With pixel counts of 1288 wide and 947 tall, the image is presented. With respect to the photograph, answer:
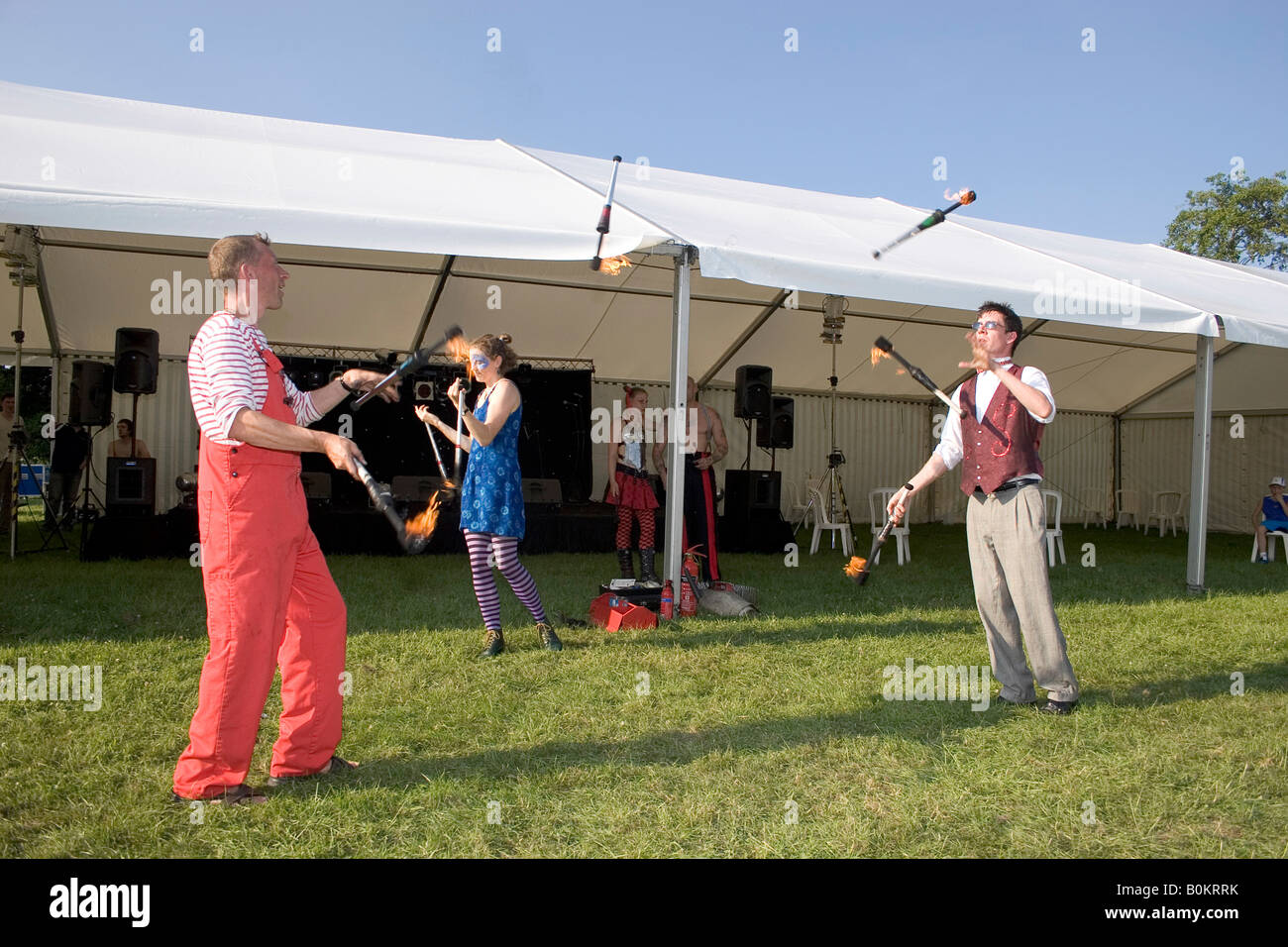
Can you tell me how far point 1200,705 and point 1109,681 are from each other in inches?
17.6

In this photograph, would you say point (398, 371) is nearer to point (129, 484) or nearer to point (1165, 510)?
point (129, 484)

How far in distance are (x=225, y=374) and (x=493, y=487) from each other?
2.18 m

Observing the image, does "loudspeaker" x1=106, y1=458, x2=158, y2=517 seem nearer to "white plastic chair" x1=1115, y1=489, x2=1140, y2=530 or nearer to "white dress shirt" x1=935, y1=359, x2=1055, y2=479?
"white dress shirt" x1=935, y1=359, x2=1055, y2=479

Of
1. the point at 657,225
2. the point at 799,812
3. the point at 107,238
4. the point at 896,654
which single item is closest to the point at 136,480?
the point at 107,238

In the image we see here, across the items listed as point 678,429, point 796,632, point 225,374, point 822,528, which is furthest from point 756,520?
point 225,374

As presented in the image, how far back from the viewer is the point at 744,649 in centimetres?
494

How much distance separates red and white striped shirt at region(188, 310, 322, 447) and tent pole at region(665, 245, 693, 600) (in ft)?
11.2

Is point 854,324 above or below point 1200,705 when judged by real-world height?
above

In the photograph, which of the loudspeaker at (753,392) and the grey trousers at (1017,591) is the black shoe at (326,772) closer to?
the grey trousers at (1017,591)

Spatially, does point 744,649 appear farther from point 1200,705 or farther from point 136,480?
point 136,480

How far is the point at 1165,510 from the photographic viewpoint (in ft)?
49.2

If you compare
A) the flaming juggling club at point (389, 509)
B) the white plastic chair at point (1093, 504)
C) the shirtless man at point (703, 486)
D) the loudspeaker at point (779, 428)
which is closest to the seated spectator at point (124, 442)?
the shirtless man at point (703, 486)

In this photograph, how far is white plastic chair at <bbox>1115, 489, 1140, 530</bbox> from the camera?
15.4 meters

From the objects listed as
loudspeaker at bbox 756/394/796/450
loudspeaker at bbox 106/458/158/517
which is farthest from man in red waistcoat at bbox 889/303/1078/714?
loudspeaker at bbox 106/458/158/517
